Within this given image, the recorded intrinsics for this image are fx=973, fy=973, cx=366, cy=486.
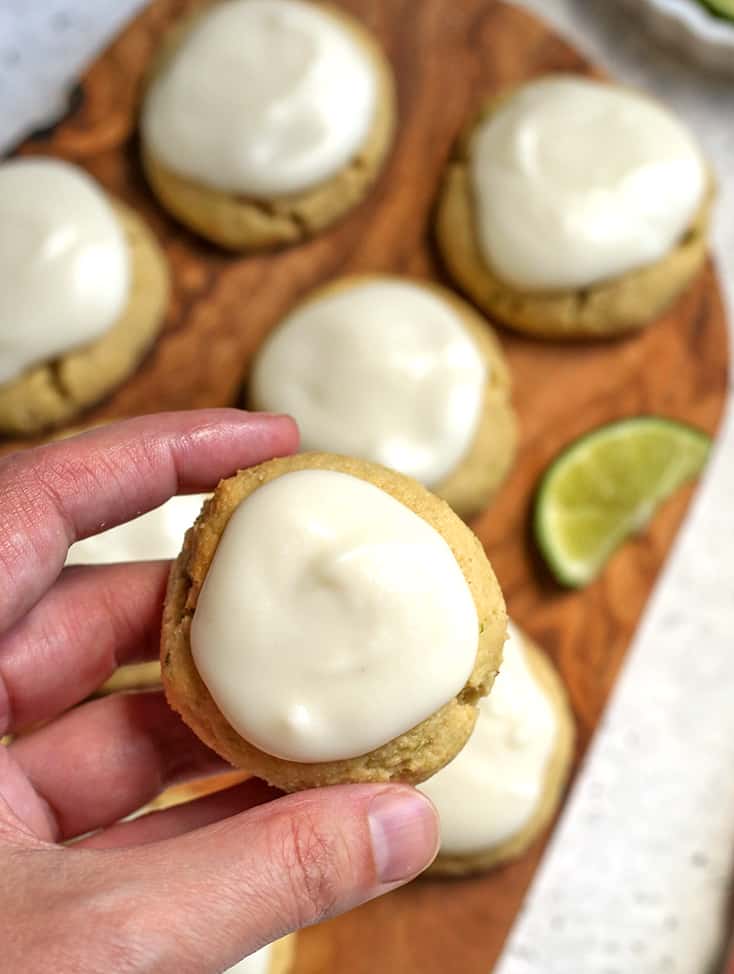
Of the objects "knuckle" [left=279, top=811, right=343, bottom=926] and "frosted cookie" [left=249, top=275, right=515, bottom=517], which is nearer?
"knuckle" [left=279, top=811, right=343, bottom=926]

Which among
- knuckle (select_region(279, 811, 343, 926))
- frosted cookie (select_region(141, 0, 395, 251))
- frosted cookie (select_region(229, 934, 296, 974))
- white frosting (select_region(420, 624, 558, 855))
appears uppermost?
frosted cookie (select_region(141, 0, 395, 251))

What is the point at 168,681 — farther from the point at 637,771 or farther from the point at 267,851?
the point at 637,771

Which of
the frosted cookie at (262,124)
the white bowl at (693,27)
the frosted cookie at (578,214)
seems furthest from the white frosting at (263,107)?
the white bowl at (693,27)

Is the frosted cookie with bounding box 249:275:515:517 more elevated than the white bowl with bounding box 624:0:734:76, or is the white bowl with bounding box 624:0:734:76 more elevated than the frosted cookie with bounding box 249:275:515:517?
the white bowl with bounding box 624:0:734:76

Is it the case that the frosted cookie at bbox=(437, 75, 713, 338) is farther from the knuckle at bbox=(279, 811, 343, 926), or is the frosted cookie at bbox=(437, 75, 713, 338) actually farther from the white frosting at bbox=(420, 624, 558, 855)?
the knuckle at bbox=(279, 811, 343, 926)

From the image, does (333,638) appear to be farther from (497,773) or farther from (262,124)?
(262,124)

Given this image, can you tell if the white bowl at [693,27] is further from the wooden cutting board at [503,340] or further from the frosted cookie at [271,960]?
the frosted cookie at [271,960]

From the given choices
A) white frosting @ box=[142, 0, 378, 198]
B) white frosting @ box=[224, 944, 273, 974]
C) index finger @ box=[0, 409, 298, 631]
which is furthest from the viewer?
white frosting @ box=[142, 0, 378, 198]

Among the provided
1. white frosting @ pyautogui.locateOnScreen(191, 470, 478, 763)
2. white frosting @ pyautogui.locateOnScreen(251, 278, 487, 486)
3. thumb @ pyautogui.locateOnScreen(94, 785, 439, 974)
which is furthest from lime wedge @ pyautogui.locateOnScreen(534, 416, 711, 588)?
thumb @ pyautogui.locateOnScreen(94, 785, 439, 974)

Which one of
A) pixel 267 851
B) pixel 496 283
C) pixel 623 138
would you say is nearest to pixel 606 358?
pixel 496 283
